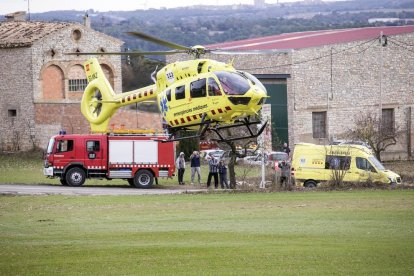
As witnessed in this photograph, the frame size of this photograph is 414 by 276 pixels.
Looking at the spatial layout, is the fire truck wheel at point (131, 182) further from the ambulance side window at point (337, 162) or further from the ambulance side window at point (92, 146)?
the ambulance side window at point (337, 162)

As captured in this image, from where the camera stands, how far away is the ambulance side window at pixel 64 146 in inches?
1722

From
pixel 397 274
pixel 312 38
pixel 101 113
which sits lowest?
pixel 397 274

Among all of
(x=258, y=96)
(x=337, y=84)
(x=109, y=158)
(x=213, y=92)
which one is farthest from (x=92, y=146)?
(x=337, y=84)

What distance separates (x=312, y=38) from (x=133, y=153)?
97.3 feet

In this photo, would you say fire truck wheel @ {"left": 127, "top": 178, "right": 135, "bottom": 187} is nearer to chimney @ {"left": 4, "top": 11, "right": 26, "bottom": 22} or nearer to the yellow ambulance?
the yellow ambulance

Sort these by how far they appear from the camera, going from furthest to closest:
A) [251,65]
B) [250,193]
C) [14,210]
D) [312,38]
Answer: [312,38] < [251,65] < [250,193] < [14,210]

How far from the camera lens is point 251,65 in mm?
62688

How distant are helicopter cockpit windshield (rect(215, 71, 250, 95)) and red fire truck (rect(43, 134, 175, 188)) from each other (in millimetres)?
9709

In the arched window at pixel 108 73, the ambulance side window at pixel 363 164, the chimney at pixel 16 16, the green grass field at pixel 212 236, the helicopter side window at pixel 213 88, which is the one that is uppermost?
the chimney at pixel 16 16

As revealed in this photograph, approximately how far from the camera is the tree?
2126 inches

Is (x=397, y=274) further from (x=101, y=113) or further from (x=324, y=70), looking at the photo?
(x=324, y=70)

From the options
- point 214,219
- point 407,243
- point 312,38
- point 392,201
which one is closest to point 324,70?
point 312,38

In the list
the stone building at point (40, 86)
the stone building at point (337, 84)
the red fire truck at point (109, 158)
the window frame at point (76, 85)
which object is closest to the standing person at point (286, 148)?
the stone building at point (337, 84)

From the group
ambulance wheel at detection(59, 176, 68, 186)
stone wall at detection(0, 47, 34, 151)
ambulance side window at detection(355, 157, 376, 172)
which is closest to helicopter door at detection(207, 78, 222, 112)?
ambulance side window at detection(355, 157, 376, 172)
